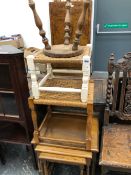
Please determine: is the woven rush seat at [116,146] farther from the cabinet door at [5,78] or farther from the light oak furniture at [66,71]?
the cabinet door at [5,78]

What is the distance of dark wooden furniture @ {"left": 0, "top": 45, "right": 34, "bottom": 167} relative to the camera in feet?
3.44

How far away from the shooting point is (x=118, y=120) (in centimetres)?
141

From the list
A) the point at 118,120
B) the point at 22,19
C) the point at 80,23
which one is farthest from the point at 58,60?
the point at 22,19

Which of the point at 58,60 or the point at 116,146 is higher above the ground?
the point at 58,60

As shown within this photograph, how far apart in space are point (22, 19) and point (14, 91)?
1.59 m

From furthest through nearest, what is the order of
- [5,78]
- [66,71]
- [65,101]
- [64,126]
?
[64,126], [66,71], [5,78], [65,101]

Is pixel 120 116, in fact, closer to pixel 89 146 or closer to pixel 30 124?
pixel 89 146

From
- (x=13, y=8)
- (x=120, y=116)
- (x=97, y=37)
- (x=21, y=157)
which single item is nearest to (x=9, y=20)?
(x=13, y=8)

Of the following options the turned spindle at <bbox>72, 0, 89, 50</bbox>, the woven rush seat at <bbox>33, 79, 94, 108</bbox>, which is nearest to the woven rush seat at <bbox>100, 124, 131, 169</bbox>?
the woven rush seat at <bbox>33, 79, 94, 108</bbox>

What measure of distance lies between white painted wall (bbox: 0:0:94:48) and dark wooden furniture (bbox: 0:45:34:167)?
4.36 ft

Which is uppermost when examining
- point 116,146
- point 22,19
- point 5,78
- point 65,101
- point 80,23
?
point 22,19

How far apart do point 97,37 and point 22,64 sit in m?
1.85

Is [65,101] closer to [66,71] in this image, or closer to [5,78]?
[66,71]

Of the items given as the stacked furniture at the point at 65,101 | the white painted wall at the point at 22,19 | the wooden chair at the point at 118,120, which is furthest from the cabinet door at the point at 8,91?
the white painted wall at the point at 22,19
